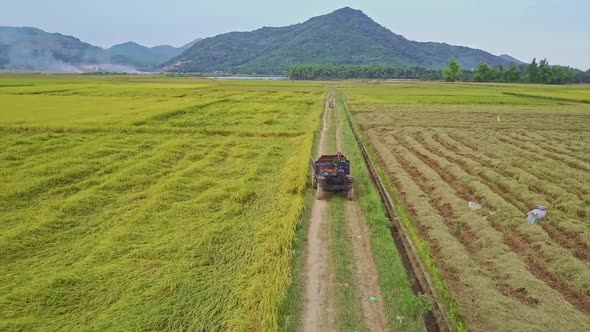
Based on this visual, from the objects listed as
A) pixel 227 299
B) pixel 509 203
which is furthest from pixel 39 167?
pixel 509 203

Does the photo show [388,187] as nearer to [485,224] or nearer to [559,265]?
[485,224]

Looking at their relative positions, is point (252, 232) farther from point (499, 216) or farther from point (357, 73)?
point (357, 73)

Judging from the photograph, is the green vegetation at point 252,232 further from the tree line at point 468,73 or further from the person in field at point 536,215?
the tree line at point 468,73

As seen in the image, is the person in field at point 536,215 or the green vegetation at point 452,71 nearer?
the person in field at point 536,215

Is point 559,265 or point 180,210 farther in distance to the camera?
point 180,210

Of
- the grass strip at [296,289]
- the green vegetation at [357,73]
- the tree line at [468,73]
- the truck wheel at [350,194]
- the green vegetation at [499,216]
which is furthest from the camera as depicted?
the green vegetation at [357,73]

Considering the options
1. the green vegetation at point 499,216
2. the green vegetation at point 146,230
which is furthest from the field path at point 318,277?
the green vegetation at point 499,216
